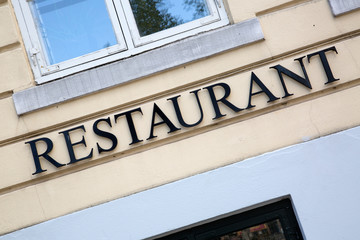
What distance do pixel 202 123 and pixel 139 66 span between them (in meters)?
0.79

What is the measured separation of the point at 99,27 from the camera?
4.77m

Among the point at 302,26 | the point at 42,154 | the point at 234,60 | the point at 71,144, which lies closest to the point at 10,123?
the point at 42,154

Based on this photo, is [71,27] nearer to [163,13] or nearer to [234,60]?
[163,13]

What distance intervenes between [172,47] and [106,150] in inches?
44.6

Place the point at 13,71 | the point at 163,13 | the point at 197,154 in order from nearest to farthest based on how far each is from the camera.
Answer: the point at 197,154 → the point at 13,71 → the point at 163,13

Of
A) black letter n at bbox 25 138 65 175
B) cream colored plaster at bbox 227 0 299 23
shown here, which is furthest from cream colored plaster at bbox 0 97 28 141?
cream colored plaster at bbox 227 0 299 23

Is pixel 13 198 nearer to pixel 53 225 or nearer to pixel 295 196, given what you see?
pixel 53 225

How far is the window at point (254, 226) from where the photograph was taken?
4328 millimetres

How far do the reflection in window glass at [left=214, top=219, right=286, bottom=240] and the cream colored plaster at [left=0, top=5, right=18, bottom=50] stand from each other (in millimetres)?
2745

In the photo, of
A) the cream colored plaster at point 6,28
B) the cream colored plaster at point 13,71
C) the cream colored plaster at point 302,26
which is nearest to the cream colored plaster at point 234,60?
the cream colored plaster at point 302,26

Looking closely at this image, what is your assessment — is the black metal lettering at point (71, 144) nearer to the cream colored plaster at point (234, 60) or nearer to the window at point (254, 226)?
the cream colored plaster at point (234, 60)

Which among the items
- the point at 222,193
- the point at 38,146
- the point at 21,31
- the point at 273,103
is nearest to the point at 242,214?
the point at 222,193

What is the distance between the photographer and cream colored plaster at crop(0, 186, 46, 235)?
4336 mm

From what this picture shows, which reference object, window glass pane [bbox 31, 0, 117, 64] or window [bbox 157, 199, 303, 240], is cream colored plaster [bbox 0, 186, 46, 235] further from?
window glass pane [bbox 31, 0, 117, 64]
